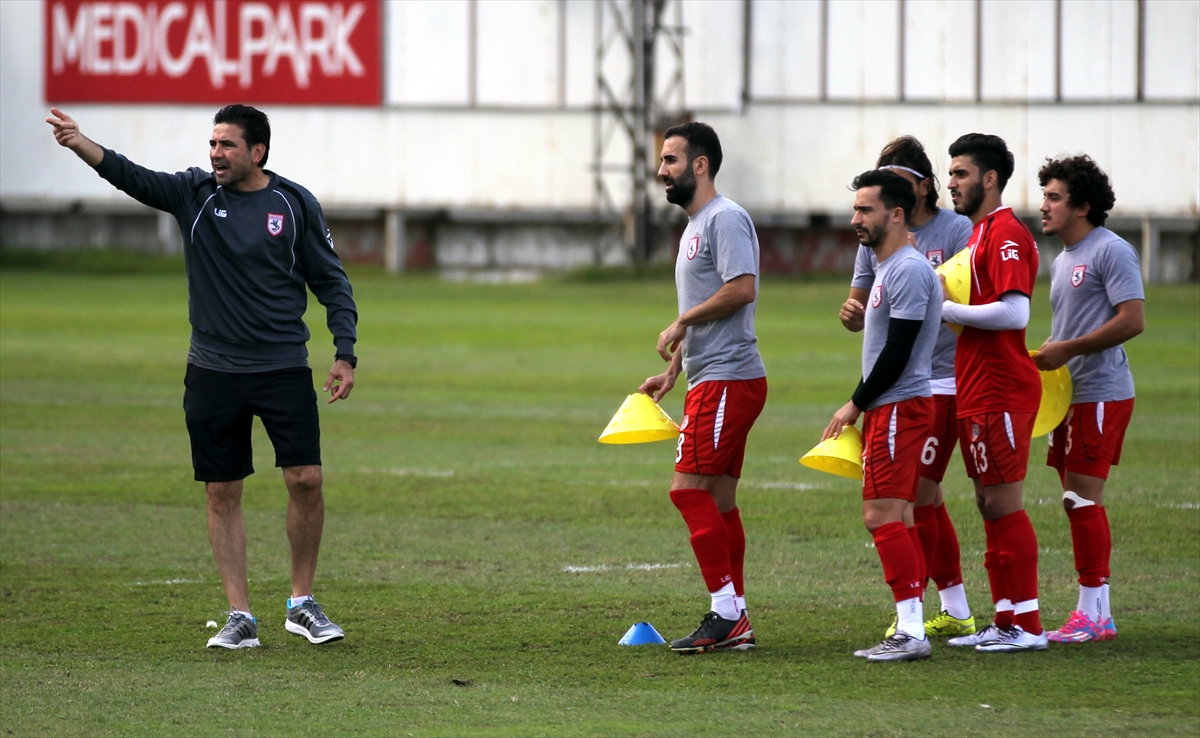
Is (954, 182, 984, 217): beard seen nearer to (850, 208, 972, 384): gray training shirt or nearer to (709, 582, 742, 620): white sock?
(850, 208, 972, 384): gray training shirt

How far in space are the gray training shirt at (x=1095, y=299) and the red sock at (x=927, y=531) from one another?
30.7 inches

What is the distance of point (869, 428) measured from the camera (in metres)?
6.55

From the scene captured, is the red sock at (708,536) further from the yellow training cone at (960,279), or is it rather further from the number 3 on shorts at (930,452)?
the yellow training cone at (960,279)

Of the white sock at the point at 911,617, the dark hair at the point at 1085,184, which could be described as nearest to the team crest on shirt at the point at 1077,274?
the dark hair at the point at 1085,184

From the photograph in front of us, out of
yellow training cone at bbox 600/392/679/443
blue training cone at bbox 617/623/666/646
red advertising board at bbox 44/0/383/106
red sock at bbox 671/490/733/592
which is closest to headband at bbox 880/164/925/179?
yellow training cone at bbox 600/392/679/443

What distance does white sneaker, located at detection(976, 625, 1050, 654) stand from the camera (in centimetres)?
666

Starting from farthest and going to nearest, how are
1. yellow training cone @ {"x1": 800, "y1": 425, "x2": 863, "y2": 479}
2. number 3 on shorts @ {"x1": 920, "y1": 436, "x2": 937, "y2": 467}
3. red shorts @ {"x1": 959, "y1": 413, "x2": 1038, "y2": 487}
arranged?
number 3 on shorts @ {"x1": 920, "y1": 436, "x2": 937, "y2": 467} < red shorts @ {"x1": 959, "y1": 413, "x2": 1038, "y2": 487} < yellow training cone @ {"x1": 800, "y1": 425, "x2": 863, "y2": 479}

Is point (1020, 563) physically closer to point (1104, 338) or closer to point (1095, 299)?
point (1104, 338)

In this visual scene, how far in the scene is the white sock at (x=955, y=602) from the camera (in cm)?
711

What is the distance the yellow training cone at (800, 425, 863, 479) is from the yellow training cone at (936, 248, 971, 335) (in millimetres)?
634

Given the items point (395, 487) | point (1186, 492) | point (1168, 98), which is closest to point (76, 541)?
point (395, 487)

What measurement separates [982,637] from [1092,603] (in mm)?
532

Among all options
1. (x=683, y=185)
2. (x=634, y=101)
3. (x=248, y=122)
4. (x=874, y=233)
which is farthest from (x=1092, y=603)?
(x=634, y=101)

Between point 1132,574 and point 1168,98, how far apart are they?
28279mm
